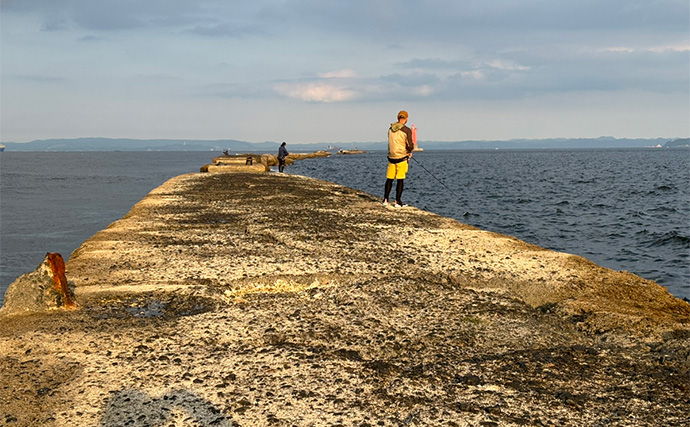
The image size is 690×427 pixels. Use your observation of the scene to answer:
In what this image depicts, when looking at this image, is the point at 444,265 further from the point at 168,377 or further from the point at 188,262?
the point at 168,377

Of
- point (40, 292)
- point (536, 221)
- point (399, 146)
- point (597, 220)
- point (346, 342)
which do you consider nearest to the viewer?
point (346, 342)

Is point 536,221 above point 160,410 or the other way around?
the other way around

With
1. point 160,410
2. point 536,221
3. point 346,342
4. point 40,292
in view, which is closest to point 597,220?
point 536,221

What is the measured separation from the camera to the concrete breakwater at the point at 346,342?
266cm

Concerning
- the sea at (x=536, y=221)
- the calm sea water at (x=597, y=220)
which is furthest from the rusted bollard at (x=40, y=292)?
the calm sea water at (x=597, y=220)

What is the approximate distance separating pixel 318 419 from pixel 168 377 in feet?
3.09

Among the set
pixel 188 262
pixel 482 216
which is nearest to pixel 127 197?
pixel 482 216

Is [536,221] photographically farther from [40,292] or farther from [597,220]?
[40,292]

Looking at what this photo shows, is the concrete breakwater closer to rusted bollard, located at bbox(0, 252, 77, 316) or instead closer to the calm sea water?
rusted bollard, located at bbox(0, 252, 77, 316)

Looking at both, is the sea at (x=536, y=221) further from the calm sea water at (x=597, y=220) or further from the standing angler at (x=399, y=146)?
the standing angler at (x=399, y=146)

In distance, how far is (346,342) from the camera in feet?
11.5

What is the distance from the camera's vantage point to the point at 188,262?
564cm

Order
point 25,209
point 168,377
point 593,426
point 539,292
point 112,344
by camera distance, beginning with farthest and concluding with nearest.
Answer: point 25,209 → point 539,292 → point 112,344 → point 168,377 → point 593,426

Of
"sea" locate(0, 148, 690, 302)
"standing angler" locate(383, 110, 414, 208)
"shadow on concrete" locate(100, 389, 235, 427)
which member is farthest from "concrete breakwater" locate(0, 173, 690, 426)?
"sea" locate(0, 148, 690, 302)
